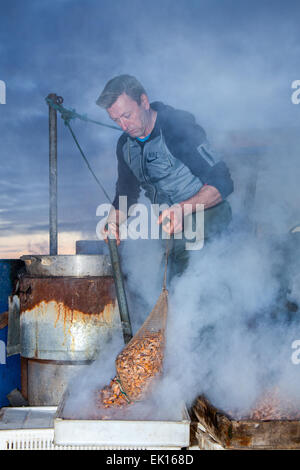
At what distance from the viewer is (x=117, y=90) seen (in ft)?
9.31

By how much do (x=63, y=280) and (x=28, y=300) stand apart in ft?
1.07

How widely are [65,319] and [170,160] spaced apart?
5.17 feet

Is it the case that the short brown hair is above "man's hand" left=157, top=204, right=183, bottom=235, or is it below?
above

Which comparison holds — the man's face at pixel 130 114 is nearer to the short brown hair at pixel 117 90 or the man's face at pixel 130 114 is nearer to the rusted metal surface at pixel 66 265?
the short brown hair at pixel 117 90

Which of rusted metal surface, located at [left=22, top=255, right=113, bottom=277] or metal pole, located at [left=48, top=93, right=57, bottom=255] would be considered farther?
metal pole, located at [left=48, top=93, right=57, bottom=255]

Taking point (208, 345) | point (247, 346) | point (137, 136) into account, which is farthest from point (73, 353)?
point (137, 136)

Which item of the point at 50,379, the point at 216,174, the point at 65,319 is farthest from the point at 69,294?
the point at 216,174

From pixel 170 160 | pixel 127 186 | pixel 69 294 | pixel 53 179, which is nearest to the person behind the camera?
pixel 69 294

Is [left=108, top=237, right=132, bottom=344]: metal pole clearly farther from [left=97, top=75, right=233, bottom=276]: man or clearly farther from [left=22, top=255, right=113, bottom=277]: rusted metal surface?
[left=97, top=75, right=233, bottom=276]: man

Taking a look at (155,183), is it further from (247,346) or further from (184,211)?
(247,346)

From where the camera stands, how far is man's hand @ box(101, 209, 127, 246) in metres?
3.24

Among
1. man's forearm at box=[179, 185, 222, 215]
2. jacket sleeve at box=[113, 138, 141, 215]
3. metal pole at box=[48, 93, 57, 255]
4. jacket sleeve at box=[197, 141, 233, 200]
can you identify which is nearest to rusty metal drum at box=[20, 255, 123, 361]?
metal pole at box=[48, 93, 57, 255]

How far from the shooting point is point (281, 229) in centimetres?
462

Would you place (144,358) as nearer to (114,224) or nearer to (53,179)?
(114,224)
